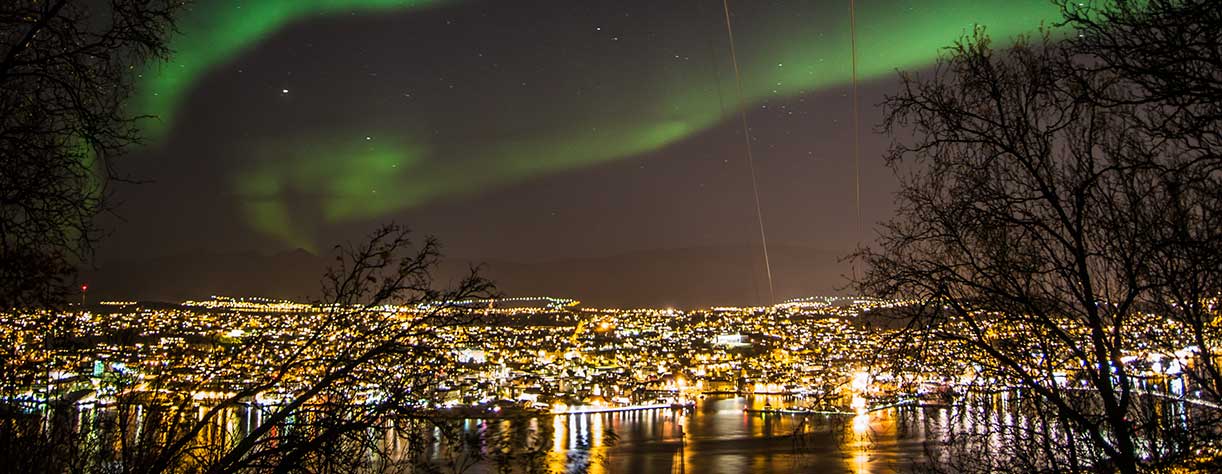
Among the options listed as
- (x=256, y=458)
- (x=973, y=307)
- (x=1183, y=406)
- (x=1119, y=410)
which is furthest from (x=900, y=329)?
(x=256, y=458)

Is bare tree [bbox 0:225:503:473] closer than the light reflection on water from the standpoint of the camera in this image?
Yes

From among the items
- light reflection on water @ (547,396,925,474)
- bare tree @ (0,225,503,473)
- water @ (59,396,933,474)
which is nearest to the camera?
bare tree @ (0,225,503,473)

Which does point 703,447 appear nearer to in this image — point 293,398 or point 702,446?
point 702,446

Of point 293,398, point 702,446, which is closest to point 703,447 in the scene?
point 702,446

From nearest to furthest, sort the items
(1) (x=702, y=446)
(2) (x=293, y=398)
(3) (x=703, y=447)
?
(2) (x=293, y=398) < (3) (x=703, y=447) < (1) (x=702, y=446)

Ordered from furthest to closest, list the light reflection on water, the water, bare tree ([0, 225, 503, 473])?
the light reflection on water
the water
bare tree ([0, 225, 503, 473])

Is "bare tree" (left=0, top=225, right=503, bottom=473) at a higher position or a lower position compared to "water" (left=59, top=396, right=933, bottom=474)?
higher

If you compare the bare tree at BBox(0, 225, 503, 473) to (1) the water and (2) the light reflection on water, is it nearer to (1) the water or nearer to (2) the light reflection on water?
(1) the water

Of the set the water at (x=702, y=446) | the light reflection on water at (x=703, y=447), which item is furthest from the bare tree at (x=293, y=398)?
the light reflection on water at (x=703, y=447)

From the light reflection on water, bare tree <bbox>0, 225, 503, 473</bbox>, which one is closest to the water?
the light reflection on water

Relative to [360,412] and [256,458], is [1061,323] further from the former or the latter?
[256,458]

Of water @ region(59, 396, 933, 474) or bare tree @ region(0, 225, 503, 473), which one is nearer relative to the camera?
bare tree @ region(0, 225, 503, 473)

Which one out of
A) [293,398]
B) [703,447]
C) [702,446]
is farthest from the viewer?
[702,446]

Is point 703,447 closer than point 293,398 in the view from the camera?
No
